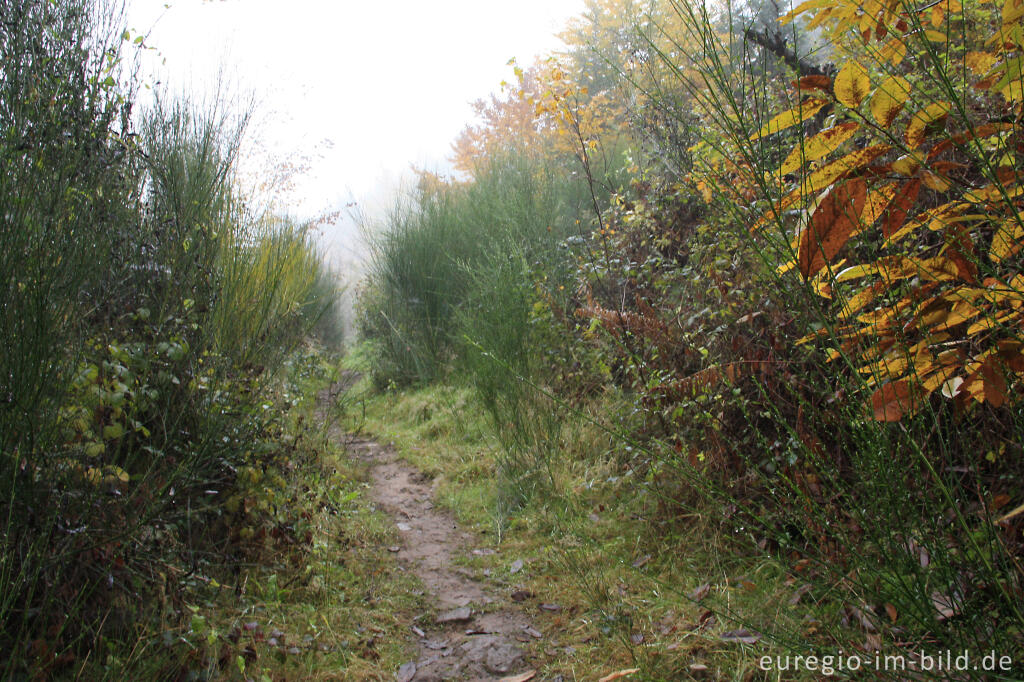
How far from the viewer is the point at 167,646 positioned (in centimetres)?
191

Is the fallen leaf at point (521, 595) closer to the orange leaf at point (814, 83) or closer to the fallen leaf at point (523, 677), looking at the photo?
the fallen leaf at point (523, 677)

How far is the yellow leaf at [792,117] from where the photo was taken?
1.03 metres

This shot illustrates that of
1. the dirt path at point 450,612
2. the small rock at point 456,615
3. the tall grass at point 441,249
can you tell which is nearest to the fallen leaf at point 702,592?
the dirt path at point 450,612

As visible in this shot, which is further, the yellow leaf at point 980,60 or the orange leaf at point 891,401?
the yellow leaf at point 980,60

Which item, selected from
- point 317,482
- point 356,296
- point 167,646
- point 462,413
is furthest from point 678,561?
point 356,296

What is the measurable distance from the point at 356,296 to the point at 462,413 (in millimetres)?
6502

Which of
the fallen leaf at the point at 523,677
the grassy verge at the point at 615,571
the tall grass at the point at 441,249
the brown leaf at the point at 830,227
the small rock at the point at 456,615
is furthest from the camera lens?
the tall grass at the point at 441,249

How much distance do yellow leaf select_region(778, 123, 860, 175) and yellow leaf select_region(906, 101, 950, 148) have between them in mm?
108

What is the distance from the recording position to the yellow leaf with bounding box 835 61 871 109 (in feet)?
3.32

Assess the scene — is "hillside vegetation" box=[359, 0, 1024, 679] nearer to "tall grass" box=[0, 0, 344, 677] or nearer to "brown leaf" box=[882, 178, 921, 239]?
"brown leaf" box=[882, 178, 921, 239]

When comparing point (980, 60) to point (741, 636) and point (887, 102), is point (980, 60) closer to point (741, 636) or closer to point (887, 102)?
point (887, 102)

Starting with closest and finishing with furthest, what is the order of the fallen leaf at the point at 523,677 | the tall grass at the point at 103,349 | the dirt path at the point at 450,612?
the tall grass at the point at 103,349, the fallen leaf at the point at 523,677, the dirt path at the point at 450,612

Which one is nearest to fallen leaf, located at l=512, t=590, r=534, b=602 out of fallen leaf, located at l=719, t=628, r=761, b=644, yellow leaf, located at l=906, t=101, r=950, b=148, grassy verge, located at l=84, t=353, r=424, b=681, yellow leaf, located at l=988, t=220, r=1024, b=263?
grassy verge, located at l=84, t=353, r=424, b=681

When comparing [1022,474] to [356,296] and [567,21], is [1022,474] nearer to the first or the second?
[356,296]
